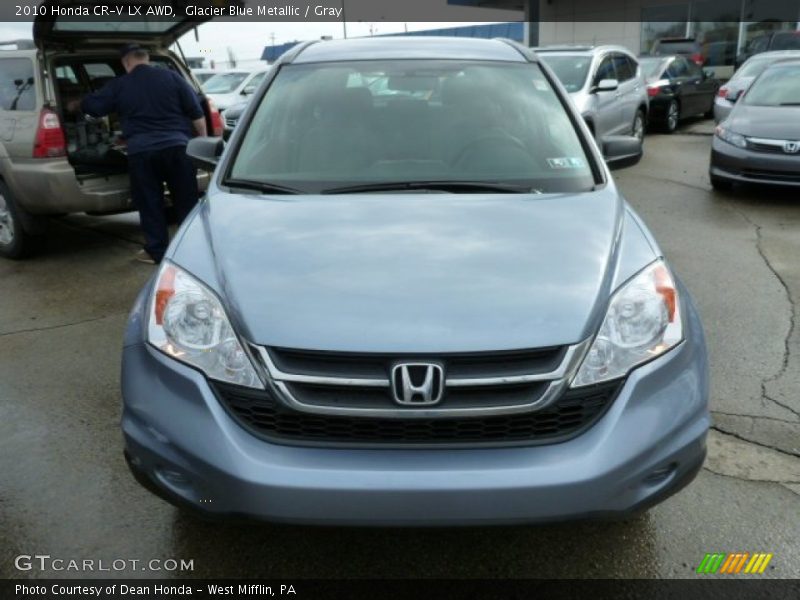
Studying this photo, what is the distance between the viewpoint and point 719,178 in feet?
26.2

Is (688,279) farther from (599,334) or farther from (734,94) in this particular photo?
(734,94)

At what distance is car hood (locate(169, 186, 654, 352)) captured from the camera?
1915 millimetres

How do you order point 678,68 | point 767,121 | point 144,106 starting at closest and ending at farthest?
point 144,106
point 767,121
point 678,68

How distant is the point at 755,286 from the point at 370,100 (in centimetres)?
330

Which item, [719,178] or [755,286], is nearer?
[755,286]

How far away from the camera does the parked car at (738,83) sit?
33.2 ft

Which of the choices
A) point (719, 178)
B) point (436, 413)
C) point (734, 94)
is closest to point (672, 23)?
point (734, 94)

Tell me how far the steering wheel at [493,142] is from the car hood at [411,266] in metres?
0.38

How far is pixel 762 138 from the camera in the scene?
746 centimetres

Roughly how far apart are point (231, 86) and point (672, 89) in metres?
9.13

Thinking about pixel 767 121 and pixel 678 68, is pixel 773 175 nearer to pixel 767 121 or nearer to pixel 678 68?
pixel 767 121

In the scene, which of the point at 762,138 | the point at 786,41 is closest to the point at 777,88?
the point at 762,138

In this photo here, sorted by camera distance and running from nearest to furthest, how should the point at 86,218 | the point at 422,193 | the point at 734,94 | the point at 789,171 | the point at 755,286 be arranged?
the point at 422,193
the point at 755,286
the point at 789,171
the point at 86,218
the point at 734,94

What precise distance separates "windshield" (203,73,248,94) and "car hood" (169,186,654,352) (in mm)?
13738
